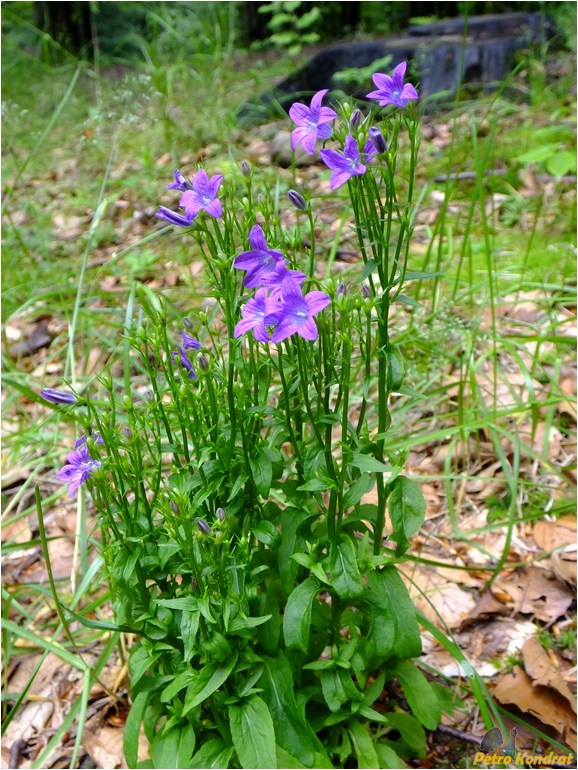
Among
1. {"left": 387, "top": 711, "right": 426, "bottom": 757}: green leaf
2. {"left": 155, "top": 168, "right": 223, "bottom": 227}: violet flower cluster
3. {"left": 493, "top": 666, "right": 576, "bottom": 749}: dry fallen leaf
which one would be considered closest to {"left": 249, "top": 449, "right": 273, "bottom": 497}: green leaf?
{"left": 155, "top": 168, "right": 223, "bottom": 227}: violet flower cluster

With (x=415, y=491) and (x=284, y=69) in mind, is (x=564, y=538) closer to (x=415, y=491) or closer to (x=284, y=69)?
(x=415, y=491)

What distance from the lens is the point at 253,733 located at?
57.1 inches

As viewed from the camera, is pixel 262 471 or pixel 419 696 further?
pixel 419 696

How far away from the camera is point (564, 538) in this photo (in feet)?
7.35

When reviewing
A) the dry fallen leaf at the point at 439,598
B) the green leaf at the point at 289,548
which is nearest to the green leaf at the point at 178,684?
the green leaf at the point at 289,548

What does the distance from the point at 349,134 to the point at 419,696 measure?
48.6 inches

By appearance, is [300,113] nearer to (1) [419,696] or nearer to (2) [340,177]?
(2) [340,177]

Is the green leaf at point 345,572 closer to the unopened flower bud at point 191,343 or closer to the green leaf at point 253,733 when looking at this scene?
the green leaf at point 253,733

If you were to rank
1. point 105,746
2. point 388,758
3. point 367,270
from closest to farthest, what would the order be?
point 367,270, point 388,758, point 105,746

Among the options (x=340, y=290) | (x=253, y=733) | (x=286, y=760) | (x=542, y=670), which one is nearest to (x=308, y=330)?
(x=340, y=290)

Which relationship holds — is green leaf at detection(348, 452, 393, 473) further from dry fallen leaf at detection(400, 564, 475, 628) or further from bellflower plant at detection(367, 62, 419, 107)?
dry fallen leaf at detection(400, 564, 475, 628)

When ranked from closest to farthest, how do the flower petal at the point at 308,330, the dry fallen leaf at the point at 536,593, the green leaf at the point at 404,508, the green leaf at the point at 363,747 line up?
1. the flower petal at the point at 308,330
2. the green leaf at the point at 404,508
3. the green leaf at the point at 363,747
4. the dry fallen leaf at the point at 536,593

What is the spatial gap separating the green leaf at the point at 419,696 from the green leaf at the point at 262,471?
1.94 ft

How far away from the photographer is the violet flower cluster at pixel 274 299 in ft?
3.70
